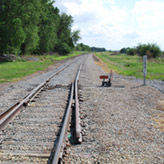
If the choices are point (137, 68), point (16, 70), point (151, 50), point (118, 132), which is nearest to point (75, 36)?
point (151, 50)

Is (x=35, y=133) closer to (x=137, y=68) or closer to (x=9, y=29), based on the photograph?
(x=137, y=68)

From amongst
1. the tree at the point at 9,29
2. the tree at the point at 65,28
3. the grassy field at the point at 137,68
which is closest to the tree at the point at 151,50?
the tree at the point at 65,28

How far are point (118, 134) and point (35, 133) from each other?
183 centimetres

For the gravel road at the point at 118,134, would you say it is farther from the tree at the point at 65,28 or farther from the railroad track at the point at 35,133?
the tree at the point at 65,28

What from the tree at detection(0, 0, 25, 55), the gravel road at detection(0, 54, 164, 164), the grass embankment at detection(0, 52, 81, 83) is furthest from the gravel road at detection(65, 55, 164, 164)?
the tree at detection(0, 0, 25, 55)

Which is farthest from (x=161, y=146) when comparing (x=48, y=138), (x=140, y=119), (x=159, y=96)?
(x=159, y=96)

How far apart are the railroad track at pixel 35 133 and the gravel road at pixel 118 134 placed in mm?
340

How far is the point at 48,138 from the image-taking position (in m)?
4.71

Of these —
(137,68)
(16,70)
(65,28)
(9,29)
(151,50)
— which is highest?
(65,28)

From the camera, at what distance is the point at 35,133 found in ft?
16.4

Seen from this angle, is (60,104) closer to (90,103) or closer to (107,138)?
(90,103)

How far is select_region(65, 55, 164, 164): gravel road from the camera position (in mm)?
3963

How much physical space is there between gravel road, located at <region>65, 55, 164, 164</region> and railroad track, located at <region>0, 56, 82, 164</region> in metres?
0.34

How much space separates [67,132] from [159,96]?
234 inches
